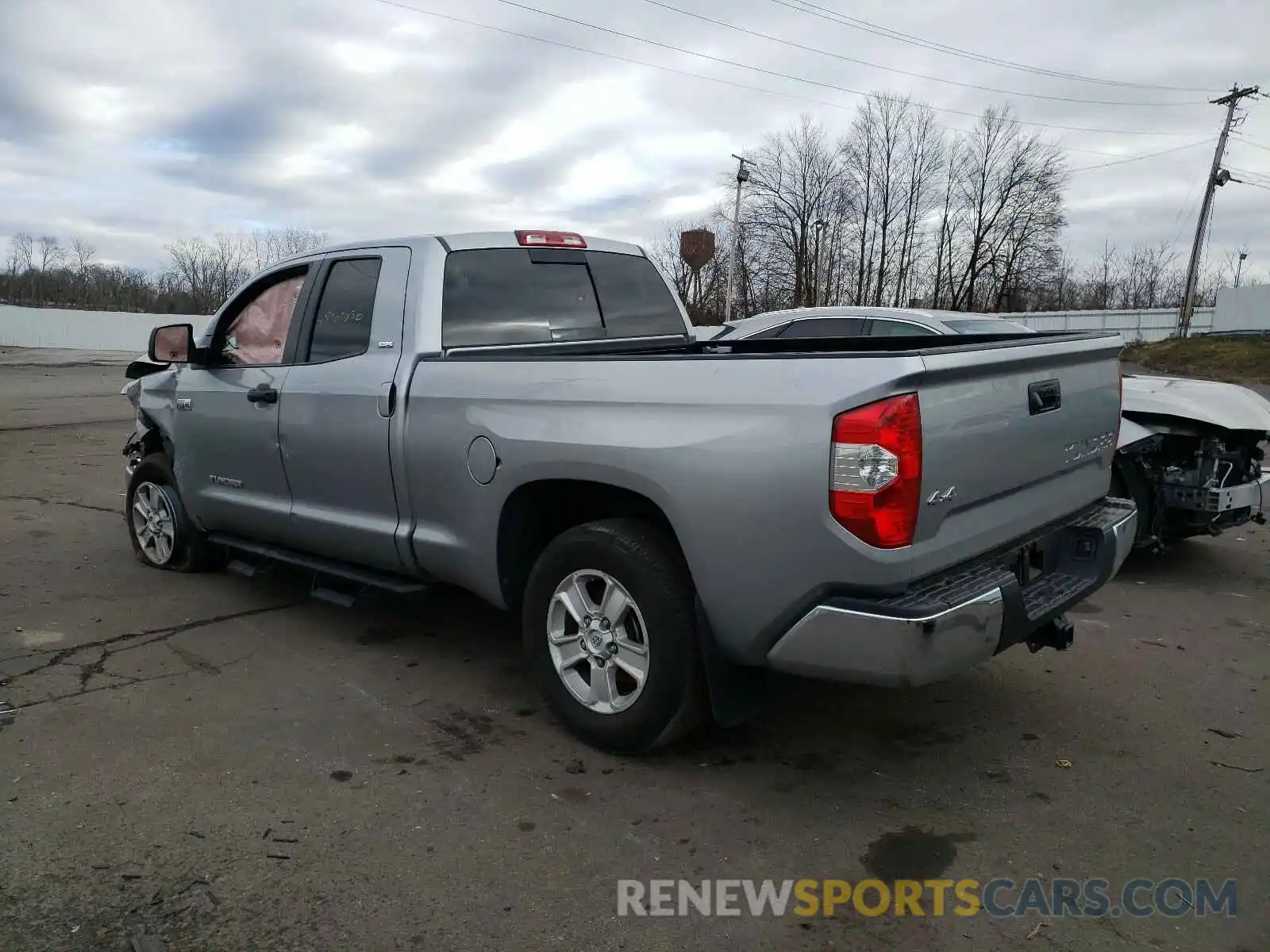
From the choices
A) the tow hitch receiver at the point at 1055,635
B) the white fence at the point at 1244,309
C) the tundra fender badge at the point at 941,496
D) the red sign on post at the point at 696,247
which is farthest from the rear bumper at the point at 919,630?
the white fence at the point at 1244,309

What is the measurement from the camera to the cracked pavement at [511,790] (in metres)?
2.58

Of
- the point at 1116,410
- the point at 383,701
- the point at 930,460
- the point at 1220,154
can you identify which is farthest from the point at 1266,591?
the point at 1220,154

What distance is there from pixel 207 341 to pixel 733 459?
3.77 meters

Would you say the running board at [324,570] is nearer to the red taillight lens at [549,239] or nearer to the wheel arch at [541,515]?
the wheel arch at [541,515]

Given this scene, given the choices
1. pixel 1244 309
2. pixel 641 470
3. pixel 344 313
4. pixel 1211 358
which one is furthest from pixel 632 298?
pixel 1244 309

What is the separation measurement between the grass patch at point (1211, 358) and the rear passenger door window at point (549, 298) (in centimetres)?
2730

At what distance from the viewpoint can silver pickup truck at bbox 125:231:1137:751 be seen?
2795mm

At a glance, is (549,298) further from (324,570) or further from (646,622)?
(646,622)

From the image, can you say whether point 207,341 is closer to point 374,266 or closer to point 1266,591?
point 374,266

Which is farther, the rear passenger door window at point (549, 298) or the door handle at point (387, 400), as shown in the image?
the rear passenger door window at point (549, 298)

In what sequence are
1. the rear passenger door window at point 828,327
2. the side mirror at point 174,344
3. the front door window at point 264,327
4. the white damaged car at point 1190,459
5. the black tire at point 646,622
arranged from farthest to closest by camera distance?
the rear passenger door window at point 828,327 < the white damaged car at point 1190,459 < the side mirror at point 174,344 < the front door window at point 264,327 < the black tire at point 646,622

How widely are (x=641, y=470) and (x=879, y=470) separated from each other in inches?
32.2

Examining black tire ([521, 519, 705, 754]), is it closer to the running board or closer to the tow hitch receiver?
the running board

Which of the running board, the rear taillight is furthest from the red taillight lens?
the rear taillight
